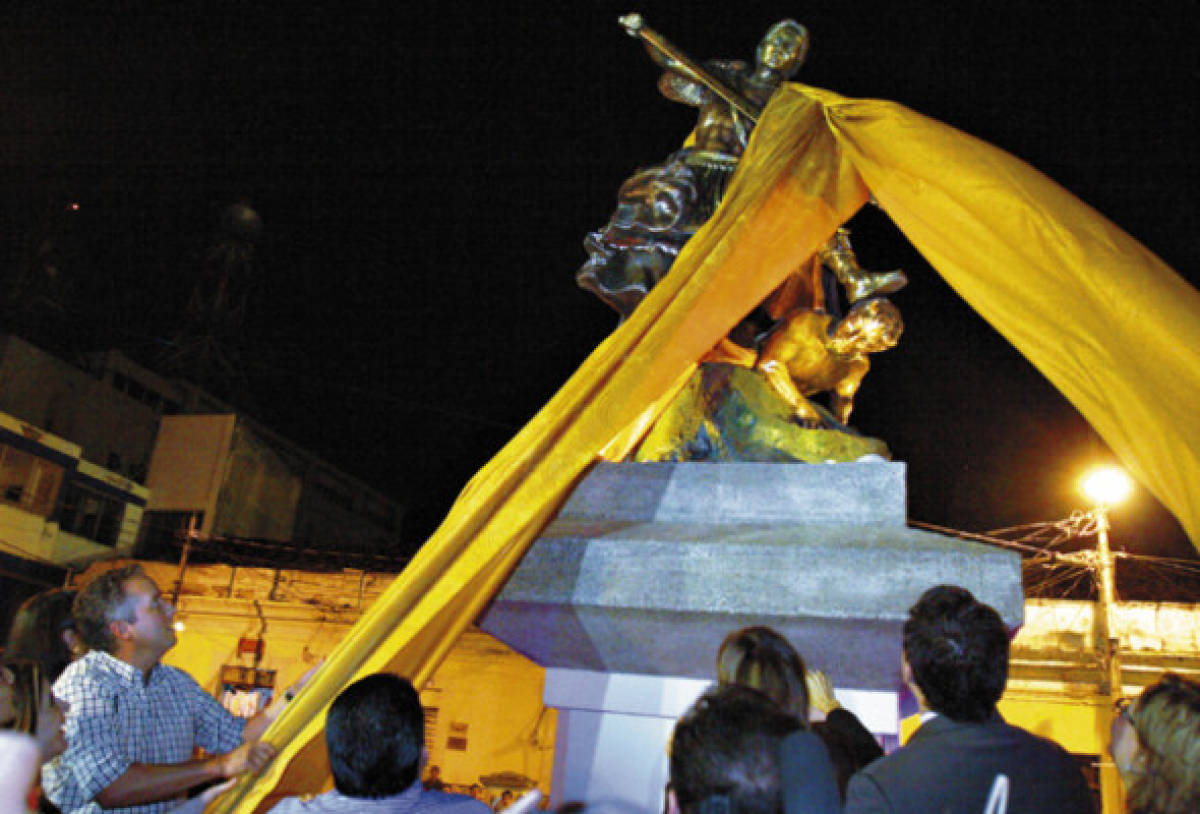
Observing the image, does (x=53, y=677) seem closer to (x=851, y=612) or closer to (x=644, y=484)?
(x=644, y=484)

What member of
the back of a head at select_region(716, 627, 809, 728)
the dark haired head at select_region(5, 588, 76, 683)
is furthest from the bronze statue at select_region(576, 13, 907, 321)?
the dark haired head at select_region(5, 588, 76, 683)

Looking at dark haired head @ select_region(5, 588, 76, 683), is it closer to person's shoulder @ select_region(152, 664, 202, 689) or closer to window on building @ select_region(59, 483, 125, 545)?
person's shoulder @ select_region(152, 664, 202, 689)

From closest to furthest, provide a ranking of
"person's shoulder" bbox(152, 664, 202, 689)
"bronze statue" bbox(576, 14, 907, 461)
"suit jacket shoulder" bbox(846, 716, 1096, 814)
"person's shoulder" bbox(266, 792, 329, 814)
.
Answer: "suit jacket shoulder" bbox(846, 716, 1096, 814), "person's shoulder" bbox(266, 792, 329, 814), "person's shoulder" bbox(152, 664, 202, 689), "bronze statue" bbox(576, 14, 907, 461)

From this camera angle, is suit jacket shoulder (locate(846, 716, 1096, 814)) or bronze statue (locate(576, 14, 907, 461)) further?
bronze statue (locate(576, 14, 907, 461))

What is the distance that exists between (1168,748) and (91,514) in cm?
2634

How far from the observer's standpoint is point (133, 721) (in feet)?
9.50

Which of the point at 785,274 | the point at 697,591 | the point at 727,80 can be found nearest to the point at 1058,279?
the point at 785,274

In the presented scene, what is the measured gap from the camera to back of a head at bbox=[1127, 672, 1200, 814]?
1966mm

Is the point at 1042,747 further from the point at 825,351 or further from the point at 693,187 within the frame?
the point at 693,187

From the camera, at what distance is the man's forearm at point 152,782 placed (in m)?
2.66

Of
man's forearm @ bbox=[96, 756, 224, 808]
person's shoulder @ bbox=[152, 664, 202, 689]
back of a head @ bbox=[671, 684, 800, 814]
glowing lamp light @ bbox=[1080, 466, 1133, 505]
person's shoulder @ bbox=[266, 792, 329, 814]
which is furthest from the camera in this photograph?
glowing lamp light @ bbox=[1080, 466, 1133, 505]

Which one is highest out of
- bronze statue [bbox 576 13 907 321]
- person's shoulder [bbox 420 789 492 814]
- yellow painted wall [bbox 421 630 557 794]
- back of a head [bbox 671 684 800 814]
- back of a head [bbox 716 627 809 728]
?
bronze statue [bbox 576 13 907 321]

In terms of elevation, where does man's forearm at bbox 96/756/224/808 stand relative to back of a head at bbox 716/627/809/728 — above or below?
below

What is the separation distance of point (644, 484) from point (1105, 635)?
1173 cm
